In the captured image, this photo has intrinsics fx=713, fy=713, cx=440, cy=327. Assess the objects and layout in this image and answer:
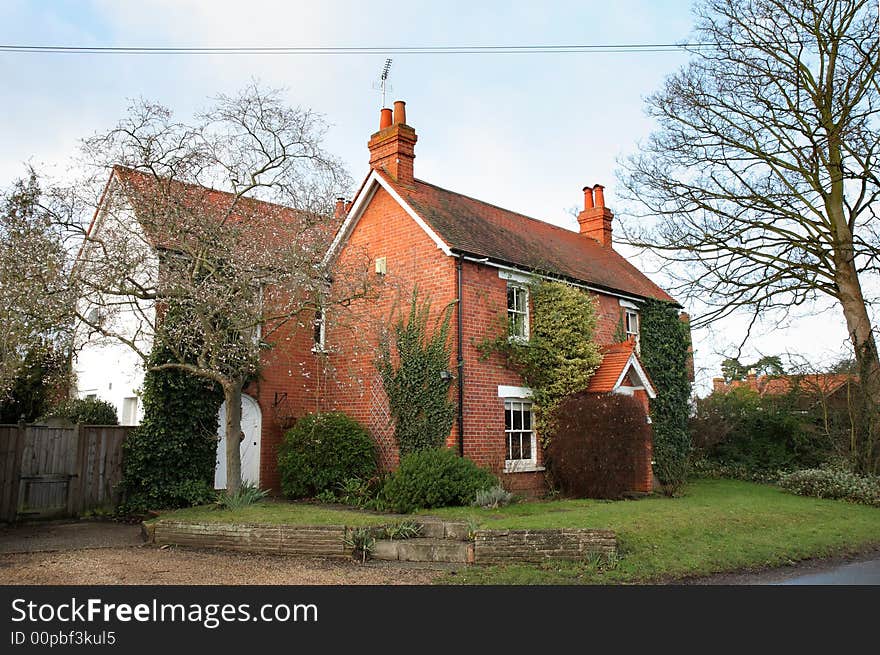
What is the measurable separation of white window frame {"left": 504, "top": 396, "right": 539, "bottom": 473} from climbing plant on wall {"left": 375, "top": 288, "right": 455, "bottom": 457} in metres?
1.93

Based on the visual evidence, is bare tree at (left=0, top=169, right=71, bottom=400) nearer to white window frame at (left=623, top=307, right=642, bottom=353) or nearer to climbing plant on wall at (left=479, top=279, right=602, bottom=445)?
climbing plant on wall at (left=479, top=279, right=602, bottom=445)

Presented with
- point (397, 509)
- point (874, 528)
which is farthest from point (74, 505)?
point (874, 528)

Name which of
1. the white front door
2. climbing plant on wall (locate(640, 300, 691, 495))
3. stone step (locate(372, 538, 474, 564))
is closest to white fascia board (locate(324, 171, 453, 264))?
the white front door

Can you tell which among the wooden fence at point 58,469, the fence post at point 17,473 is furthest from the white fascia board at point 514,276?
the fence post at point 17,473

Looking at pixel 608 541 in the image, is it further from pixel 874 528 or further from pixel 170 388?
pixel 170 388

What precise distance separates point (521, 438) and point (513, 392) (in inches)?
47.7

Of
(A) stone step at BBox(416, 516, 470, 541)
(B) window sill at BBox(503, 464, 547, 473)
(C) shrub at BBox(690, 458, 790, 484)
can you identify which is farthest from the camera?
(C) shrub at BBox(690, 458, 790, 484)

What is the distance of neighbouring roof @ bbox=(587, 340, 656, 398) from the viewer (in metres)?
17.6

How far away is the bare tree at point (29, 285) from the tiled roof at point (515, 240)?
799 cm

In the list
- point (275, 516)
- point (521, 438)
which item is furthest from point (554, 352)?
point (275, 516)

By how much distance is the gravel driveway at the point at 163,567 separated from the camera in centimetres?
907

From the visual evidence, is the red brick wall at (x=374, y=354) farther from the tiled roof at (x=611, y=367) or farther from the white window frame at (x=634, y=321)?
the white window frame at (x=634, y=321)

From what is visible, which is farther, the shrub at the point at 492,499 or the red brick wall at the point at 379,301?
the red brick wall at the point at 379,301

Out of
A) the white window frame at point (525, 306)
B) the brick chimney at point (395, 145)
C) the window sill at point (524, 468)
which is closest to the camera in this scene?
the window sill at point (524, 468)
